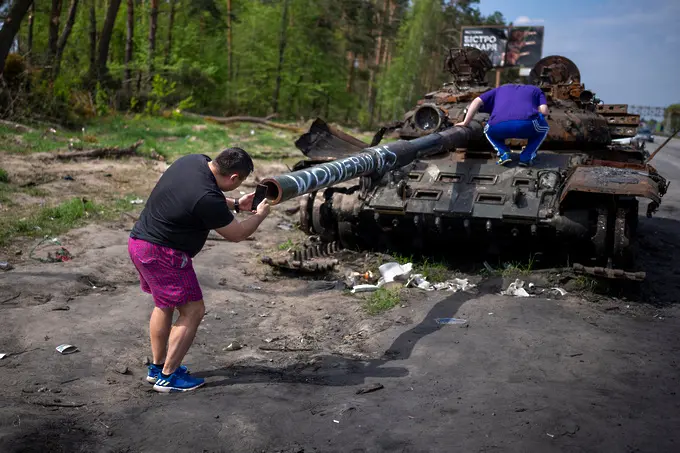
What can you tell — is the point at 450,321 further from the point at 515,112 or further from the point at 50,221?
the point at 50,221

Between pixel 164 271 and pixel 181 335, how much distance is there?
45cm

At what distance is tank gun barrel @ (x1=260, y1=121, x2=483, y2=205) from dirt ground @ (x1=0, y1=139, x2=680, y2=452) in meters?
1.34

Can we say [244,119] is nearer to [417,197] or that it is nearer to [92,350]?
[417,197]

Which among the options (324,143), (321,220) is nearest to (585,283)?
(321,220)

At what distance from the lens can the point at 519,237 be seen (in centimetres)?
784

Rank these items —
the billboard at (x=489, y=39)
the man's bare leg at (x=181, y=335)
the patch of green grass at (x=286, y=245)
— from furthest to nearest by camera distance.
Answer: the billboard at (x=489, y=39) < the patch of green grass at (x=286, y=245) < the man's bare leg at (x=181, y=335)

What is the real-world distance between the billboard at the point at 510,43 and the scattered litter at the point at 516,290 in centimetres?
2905

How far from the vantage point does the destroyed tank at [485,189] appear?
23.6ft

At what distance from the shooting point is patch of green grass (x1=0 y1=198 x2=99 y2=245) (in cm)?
877

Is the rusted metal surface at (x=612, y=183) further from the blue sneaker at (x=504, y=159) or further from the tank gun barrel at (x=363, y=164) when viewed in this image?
the tank gun barrel at (x=363, y=164)

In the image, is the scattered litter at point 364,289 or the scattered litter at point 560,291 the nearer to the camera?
the scattered litter at point 560,291

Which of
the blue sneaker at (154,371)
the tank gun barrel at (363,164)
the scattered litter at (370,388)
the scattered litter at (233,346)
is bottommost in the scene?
the scattered litter at (233,346)

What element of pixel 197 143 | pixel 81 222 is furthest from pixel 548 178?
pixel 197 143

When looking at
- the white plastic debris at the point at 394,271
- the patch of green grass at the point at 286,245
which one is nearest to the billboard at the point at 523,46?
the patch of green grass at the point at 286,245
